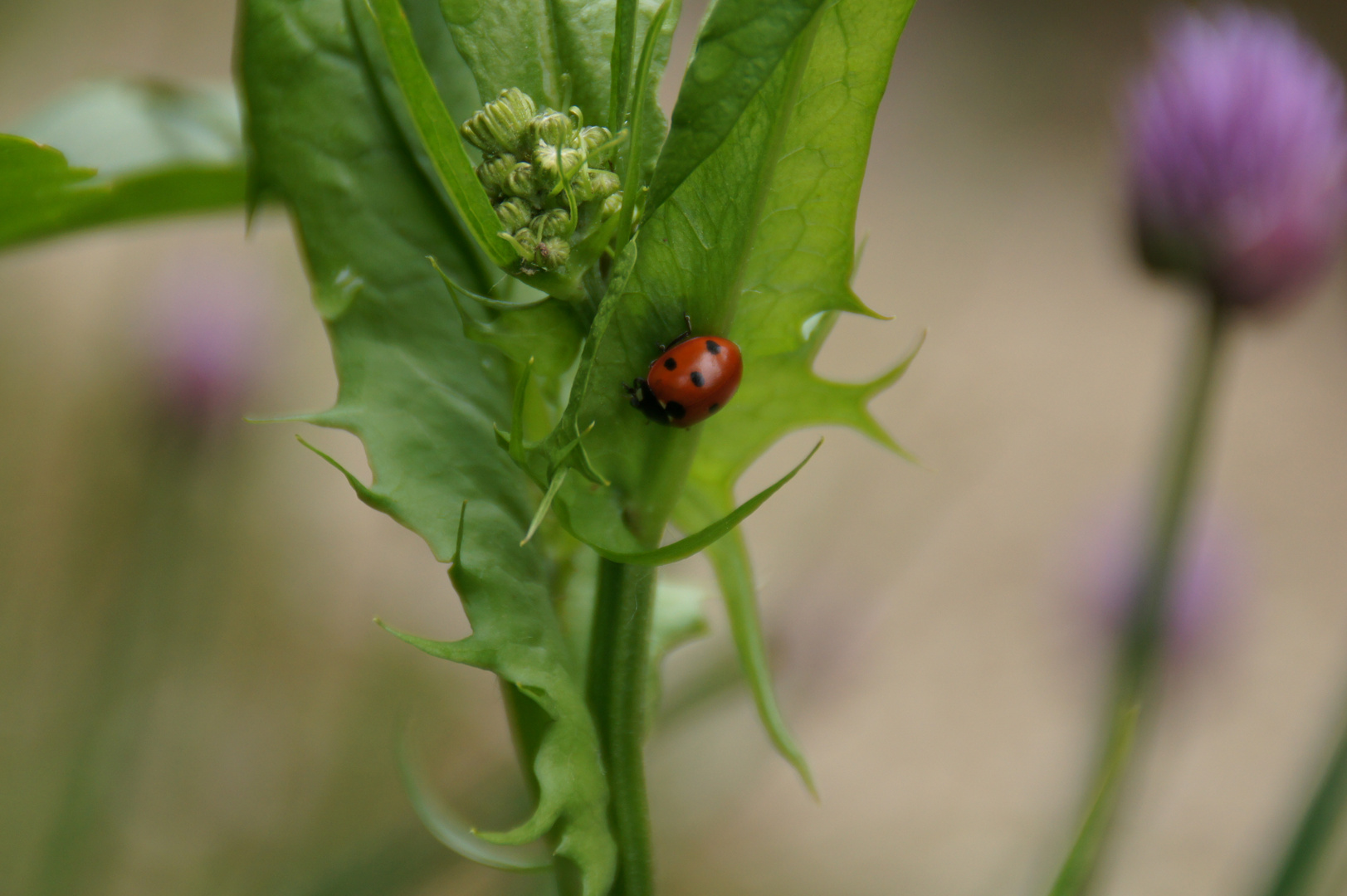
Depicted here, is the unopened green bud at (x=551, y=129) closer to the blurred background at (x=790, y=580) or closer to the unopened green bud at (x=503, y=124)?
the unopened green bud at (x=503, y=124)

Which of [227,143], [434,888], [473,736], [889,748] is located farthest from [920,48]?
[227,143]

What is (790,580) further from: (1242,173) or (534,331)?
(534,331)

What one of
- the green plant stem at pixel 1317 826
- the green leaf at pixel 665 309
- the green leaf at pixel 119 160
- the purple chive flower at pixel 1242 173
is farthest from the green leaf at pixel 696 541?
the purple chive flower at pixel 1242 173

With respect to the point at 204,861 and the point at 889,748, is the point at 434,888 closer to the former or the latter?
the point at 204,861

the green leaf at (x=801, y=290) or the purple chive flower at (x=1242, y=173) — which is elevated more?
the green leaf at (x=801, y=290)

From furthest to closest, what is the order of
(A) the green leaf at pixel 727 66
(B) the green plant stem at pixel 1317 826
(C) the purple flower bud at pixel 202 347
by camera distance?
(C) the purple flower bud at pixel 202 347, (B) the green plant stem at pixel 1317 826, (A) the green leaf at pixel 727 66

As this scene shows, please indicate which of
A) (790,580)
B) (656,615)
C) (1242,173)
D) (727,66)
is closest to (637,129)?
(727,66)

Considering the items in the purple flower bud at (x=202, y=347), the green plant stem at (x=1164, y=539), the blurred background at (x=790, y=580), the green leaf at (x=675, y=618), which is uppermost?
the green leaf at (x=675, y=618)

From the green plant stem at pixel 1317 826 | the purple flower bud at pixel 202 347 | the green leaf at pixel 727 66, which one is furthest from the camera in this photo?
the purple flower bud at pixel 202 347
